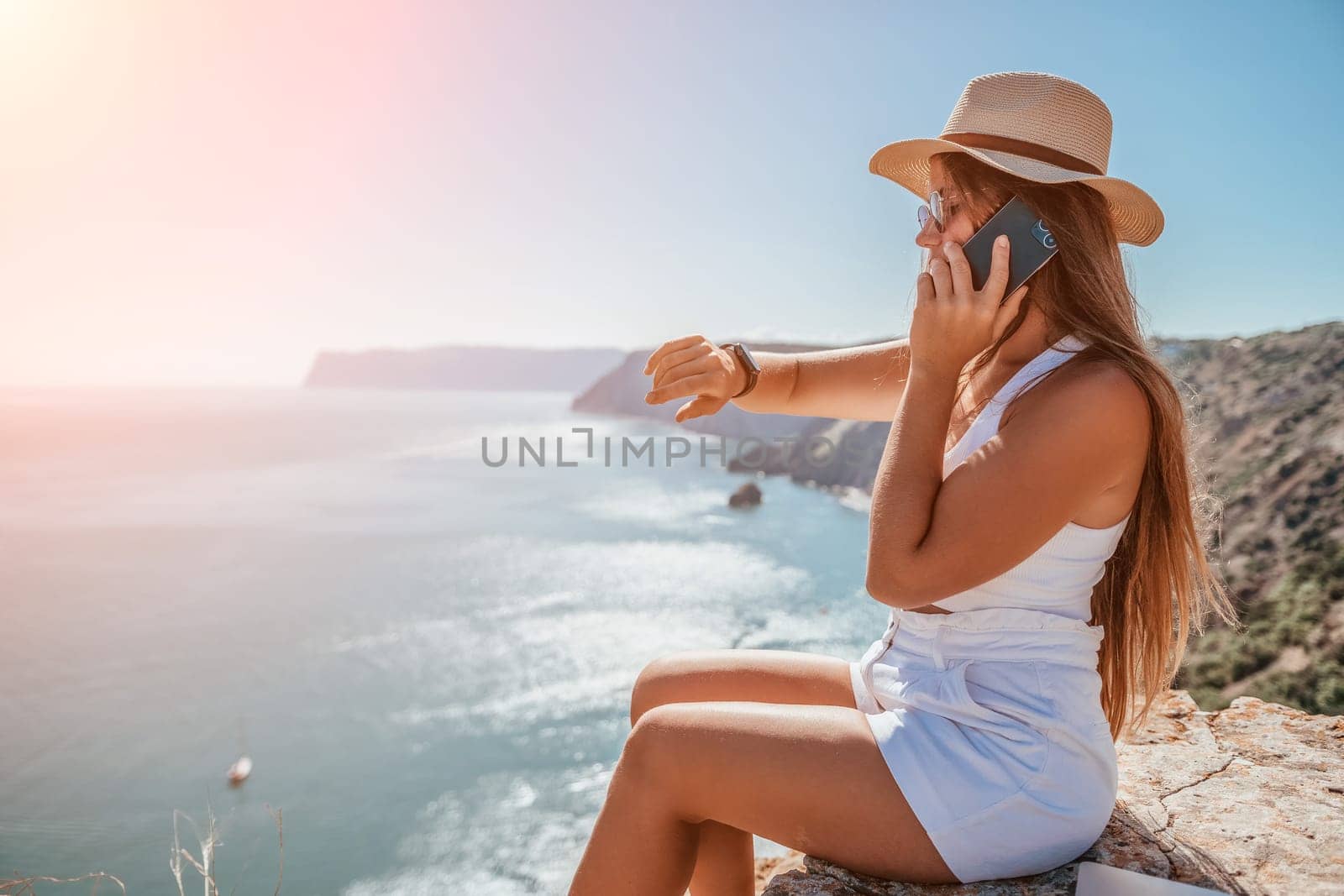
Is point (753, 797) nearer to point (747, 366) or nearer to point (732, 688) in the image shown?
point (732, 688)

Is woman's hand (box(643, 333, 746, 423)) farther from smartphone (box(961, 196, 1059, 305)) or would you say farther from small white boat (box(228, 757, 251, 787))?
small white boat (box(228, 757, 251, 787))

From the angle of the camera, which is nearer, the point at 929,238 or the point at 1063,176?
the point at 1063,176

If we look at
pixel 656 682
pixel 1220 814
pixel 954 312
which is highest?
pixel 954 312

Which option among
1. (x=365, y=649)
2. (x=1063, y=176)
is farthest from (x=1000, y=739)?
(x=365, y=649)

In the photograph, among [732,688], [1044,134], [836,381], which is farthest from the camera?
[836,381]

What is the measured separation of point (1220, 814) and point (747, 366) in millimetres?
1737

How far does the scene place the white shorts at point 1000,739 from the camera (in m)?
1.36

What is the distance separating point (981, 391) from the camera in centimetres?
167

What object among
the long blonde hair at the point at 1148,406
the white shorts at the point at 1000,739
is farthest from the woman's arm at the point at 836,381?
the white shorts at the point at 1000,739

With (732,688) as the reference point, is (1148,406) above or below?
above

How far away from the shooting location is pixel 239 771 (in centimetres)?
2150

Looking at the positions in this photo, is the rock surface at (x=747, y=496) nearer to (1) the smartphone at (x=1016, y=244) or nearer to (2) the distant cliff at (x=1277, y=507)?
(2) the distant cliff at (x=1277, y=507)

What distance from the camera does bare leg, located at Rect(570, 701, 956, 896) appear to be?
136 cm

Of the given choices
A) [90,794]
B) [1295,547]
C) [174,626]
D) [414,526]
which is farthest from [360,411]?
[1295,547]
